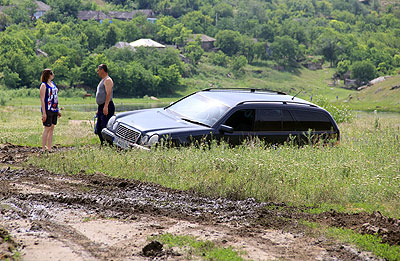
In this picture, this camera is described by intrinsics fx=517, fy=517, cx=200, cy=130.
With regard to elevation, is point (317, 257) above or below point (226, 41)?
below

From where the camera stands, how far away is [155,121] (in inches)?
391

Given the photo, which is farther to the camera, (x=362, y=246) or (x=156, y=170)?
(x=156, y=170)

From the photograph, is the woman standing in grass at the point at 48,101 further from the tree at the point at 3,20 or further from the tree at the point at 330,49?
the tree at the point at 330,49

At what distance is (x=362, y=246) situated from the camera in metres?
4.92

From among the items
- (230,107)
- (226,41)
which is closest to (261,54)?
(226,41)

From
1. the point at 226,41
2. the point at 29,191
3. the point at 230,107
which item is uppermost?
the point at 226,41

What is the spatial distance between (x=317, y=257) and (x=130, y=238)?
1758 mm

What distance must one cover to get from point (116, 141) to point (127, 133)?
14.7 inches

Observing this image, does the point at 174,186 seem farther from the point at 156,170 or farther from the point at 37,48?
the point at 37,48

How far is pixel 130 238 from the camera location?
4.98 m

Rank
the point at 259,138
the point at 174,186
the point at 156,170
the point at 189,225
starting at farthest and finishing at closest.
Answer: the point at 259,138
the point at 156,170
the point at 174,186
the point at 189,225

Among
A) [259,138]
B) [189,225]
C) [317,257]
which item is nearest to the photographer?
[317,257]

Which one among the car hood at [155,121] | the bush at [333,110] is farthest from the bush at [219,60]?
the car hood at [155,121]

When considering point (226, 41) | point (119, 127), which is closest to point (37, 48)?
point (226, 41)
